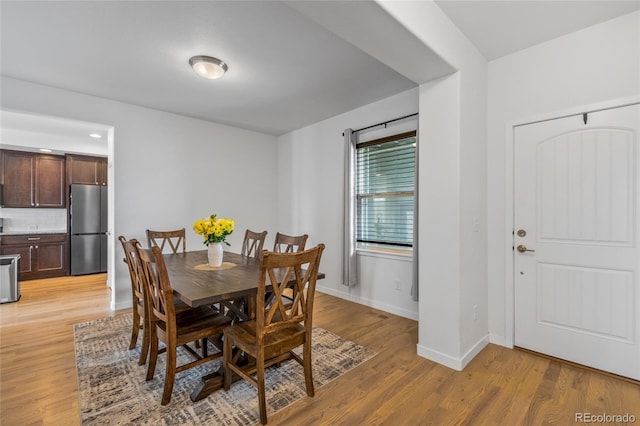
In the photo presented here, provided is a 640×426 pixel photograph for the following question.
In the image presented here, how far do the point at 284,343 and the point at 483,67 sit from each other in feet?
9.61

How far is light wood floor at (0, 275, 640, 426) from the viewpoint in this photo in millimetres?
1778

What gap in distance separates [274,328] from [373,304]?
2346 millimetres

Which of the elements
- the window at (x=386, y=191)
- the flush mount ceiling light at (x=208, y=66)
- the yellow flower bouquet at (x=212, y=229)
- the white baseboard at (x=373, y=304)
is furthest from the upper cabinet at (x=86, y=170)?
the window at (x=386, y=191)

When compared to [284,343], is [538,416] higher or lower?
lower

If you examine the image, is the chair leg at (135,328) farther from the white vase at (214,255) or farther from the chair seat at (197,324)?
the white vase at (214,255)

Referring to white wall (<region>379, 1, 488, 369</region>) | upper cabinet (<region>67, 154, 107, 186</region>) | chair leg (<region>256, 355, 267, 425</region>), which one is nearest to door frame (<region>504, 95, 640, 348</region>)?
white wall (<region>379, 1, 488, 369</region>)

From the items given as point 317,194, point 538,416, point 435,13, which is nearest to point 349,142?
point 317,194

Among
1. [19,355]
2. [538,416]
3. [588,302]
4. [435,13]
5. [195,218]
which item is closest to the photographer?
[538,416]

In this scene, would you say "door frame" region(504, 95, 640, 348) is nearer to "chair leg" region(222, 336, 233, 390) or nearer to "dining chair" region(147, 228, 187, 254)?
"chair leg" region(222, 336, 233, 390)

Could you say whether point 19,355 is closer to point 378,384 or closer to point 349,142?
point 378,384

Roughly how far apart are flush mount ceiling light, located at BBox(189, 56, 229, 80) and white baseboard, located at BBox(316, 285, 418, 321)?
3.18 m

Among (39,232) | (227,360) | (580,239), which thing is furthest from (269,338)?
(39,232)

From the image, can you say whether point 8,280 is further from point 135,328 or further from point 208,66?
point 208,66

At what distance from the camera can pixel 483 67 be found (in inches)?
107
